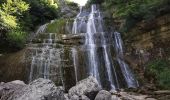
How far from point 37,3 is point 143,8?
12944 millimetres

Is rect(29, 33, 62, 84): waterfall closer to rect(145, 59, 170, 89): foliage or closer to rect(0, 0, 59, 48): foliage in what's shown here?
rect(0, 0, 59, 48): foliage

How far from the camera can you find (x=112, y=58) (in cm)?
1983

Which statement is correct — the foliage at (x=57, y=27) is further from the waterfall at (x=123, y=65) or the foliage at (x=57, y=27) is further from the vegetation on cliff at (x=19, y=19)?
the waterfall at (x=123, y=65)

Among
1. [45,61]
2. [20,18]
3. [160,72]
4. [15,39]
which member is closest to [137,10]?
[160,72]

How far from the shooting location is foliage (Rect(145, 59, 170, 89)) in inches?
662

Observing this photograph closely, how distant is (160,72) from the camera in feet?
58.9

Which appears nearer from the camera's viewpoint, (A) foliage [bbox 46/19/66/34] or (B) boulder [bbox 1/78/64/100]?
(B) boulder [bbox 1/78/64/100]

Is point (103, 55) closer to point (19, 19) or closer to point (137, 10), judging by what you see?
point (137, 10)

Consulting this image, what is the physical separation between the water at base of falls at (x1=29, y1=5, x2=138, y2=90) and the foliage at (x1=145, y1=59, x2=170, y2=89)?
1.33 metres

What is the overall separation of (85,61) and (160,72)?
17.2ft

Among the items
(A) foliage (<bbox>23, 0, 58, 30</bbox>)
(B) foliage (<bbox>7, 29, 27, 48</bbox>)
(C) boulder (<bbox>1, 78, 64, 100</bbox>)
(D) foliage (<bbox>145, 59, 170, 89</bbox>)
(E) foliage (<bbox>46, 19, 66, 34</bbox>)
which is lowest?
(D) foliage (<bbox>145, 59, 170, 89</bbox>)

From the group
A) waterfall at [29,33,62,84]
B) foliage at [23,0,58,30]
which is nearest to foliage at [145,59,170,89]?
waterfall at [29,33,62,84]

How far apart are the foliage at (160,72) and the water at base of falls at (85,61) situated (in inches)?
52.5

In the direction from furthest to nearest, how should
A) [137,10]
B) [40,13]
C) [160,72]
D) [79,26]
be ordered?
1. [40,13]
2. [79,26]
3. [137,10]
4. [160,72]
